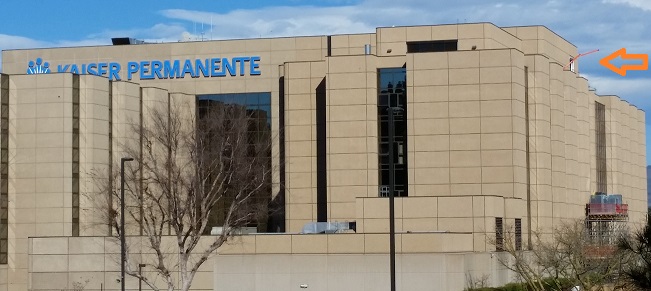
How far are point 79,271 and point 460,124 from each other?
93.7 ft

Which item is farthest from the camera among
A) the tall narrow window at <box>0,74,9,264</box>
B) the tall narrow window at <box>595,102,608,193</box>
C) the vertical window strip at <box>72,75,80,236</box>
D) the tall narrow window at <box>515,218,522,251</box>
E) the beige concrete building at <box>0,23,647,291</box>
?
the tall narrow window at <box>595,102,608,193</box>

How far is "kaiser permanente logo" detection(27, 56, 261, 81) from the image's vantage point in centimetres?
10238

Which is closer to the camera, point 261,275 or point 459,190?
point 261,275

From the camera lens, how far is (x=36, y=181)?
87625 millimetres

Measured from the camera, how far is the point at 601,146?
123 m

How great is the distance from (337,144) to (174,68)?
19.7 metres

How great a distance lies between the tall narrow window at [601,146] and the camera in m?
121

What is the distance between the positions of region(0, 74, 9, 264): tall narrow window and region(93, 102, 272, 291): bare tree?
6.79 m

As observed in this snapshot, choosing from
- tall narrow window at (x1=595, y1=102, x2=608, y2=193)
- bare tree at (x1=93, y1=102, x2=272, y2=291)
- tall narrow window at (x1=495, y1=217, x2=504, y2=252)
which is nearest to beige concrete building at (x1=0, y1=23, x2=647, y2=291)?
tall narrow window at (x1=495, y1=217, x2=504, y2=252)

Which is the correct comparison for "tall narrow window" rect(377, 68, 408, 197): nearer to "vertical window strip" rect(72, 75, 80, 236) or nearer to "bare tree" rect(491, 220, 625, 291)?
"bare tree" rect(491, 220, 625, 291)

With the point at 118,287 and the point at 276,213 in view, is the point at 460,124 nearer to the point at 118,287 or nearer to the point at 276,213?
the point at 276,213

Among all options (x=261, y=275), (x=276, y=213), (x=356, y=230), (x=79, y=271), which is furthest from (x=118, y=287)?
(x=276, y=213)

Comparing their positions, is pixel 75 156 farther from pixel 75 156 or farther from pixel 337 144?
pixel 337 144

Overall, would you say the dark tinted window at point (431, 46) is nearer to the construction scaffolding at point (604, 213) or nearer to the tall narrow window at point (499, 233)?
the tall narrow window at point (499, 233)
